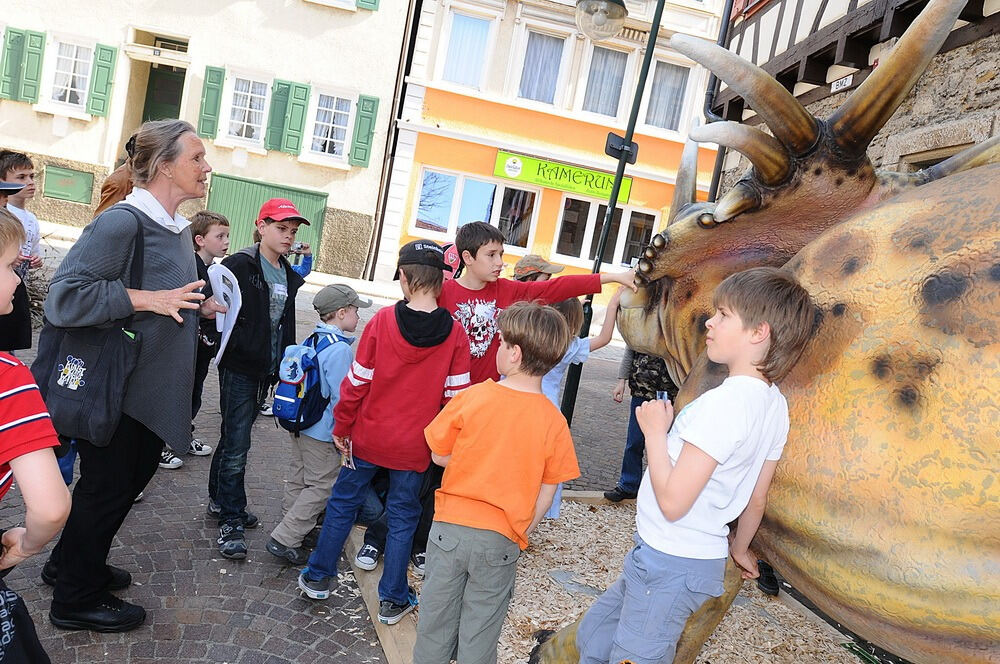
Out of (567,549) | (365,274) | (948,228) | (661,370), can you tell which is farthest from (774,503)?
(365,274)

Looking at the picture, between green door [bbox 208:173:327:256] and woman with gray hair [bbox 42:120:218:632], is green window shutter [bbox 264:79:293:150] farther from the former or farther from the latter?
woman with gray hair [bbox 42:120:218:632]

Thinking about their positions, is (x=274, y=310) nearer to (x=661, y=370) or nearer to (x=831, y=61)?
(x=661, y=370)

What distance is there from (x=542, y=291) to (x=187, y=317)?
5.77 feet

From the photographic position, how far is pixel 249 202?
17.4 m

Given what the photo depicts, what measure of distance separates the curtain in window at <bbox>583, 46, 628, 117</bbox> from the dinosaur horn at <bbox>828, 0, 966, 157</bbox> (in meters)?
17.1

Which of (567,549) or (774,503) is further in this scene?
(567,549)

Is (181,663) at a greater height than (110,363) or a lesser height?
lesser

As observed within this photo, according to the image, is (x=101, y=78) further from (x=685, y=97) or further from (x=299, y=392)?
(x=299, y=392)

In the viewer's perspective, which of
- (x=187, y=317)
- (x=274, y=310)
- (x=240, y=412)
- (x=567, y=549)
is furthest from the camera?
(x=567, y=549)

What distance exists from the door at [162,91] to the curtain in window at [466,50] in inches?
280

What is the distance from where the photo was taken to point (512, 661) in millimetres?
3174

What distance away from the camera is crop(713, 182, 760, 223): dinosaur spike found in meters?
1.86

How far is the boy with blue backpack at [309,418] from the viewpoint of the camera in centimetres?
364

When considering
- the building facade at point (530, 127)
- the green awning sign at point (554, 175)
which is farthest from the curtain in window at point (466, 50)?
the green awning sign at point (554, 175)
